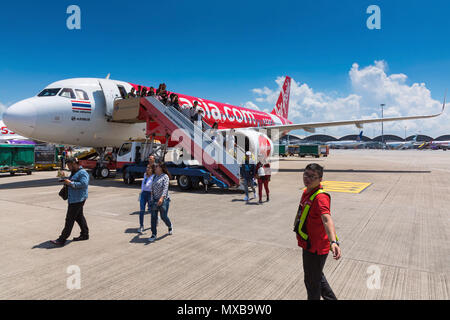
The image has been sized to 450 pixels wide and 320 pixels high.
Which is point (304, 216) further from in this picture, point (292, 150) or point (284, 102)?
point (292, 150)

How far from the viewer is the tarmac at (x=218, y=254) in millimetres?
3758

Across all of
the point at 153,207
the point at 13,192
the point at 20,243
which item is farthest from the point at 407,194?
the point at 13,192

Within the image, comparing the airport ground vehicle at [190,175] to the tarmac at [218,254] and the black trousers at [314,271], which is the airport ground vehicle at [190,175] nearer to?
the tarmac at [218,254]

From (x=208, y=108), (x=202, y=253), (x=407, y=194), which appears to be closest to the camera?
(x=202, y=253)

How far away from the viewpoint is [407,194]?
11102 mm

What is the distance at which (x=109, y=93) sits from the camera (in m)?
14.8

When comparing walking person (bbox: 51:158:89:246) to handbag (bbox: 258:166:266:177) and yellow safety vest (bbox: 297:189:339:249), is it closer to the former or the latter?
yellow safety vest (bbox: 297:189:339:249)

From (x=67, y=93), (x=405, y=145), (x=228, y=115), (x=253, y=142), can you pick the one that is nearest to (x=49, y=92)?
(x=67, y=93)

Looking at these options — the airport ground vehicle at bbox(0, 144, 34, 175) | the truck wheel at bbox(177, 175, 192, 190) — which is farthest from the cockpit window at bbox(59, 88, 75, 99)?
the airport ground vehicle at bbox(0, 144, 34, 175)

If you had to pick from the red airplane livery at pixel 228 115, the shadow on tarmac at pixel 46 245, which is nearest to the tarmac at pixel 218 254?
the shadow on tarmac at pixel 46 245

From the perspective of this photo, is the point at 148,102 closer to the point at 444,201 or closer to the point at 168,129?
the point at 168,129

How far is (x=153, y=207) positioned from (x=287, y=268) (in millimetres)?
2794

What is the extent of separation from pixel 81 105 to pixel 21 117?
8.31ft

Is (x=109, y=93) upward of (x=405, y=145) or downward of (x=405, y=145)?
downward
